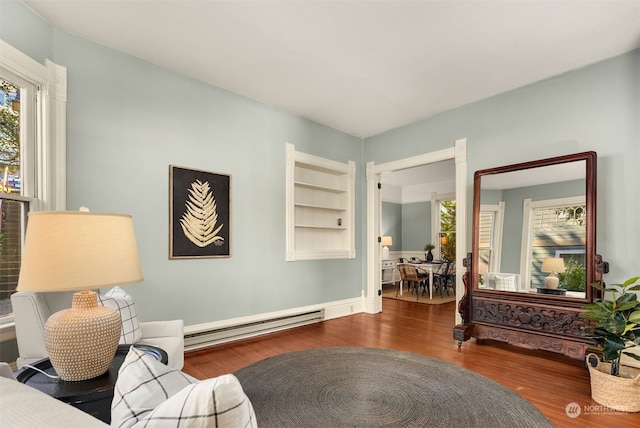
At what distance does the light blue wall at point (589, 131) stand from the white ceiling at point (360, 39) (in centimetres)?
17

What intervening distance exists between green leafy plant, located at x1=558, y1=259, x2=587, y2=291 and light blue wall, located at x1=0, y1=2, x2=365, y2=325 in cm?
Answer: 288

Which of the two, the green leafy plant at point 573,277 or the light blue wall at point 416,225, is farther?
the light blue wall at point 416,225

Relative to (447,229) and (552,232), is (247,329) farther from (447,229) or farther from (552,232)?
(447,229)

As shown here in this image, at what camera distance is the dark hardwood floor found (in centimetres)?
235

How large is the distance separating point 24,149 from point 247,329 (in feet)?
8.84

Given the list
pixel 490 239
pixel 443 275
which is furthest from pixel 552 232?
pixel 443 275

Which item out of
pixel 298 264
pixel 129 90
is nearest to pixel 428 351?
pixel 298 264

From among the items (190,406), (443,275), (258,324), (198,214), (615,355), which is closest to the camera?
(190,406)

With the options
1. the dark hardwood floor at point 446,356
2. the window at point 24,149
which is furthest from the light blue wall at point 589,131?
the window at point 24,149

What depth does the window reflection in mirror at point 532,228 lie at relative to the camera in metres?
3.13

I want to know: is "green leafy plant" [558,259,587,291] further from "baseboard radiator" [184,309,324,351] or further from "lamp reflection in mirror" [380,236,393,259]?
"lamp reflection in mirror" [380,236,393,259]

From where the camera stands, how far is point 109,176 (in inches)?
118

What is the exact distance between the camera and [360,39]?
288 centimetres

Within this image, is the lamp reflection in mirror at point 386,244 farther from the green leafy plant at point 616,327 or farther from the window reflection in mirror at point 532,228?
the green leafy plant at point 616,327
